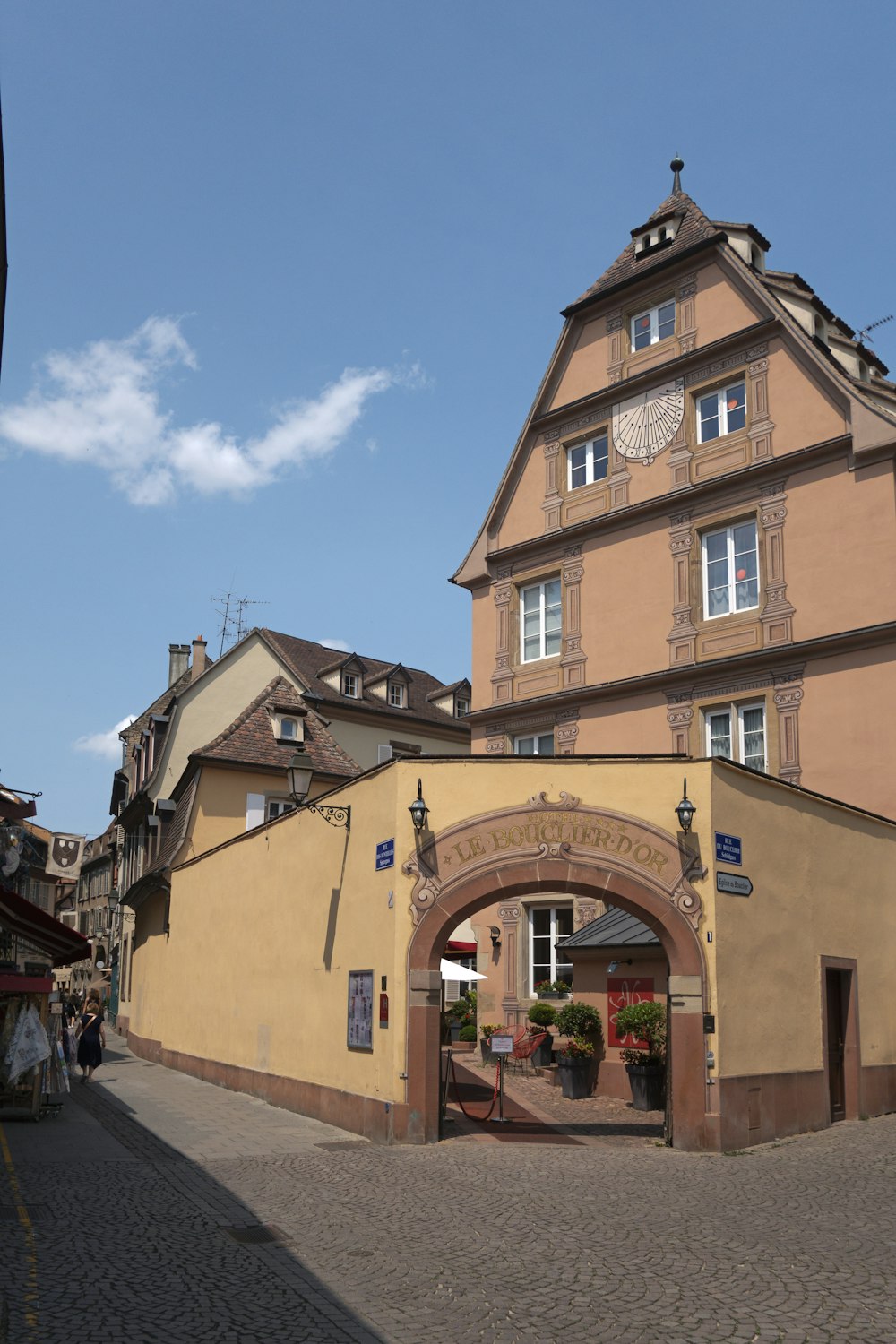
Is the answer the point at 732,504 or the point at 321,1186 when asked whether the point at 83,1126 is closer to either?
the point at 321,1186

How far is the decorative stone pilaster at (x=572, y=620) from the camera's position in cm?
2650

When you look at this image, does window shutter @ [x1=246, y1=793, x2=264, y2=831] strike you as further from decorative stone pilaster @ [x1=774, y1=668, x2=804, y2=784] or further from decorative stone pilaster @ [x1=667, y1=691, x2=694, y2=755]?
decorative stone pilaster @ [x1=774, y1=668, x2=804, y2=784]

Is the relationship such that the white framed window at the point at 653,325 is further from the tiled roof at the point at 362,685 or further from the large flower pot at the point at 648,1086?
the tiled roof at the point at 362,685

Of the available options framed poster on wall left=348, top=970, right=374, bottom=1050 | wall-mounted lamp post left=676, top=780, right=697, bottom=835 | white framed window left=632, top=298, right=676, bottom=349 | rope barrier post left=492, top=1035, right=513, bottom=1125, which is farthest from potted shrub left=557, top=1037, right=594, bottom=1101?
white framed window left=632, top=298, right=676, bottom=349

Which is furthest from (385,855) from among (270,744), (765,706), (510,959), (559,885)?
(270,744)

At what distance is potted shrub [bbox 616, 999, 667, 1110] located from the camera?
1892cm

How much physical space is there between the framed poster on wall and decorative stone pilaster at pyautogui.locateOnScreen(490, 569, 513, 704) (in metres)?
12.0

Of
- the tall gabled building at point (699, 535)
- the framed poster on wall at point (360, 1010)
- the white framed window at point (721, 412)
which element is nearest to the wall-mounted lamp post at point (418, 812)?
the framed poster on wall at point (360, 1010)

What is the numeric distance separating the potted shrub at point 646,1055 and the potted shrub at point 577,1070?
0.86 meters

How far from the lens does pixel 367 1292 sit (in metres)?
8.29

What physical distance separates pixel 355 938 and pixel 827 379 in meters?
13.5

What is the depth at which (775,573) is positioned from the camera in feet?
76.1

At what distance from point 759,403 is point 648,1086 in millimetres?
12879

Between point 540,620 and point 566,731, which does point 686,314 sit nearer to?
point 540,620
